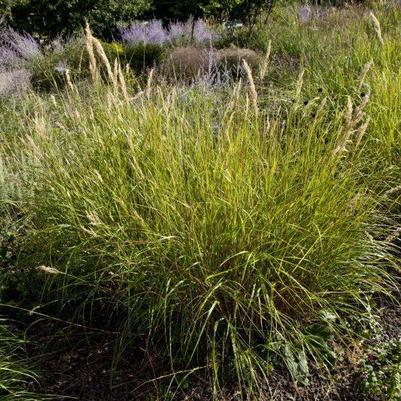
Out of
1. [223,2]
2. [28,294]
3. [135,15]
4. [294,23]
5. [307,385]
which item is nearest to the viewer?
[307,385]

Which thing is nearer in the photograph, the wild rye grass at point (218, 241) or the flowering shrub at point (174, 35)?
the wild rye grass at point (218, 241)

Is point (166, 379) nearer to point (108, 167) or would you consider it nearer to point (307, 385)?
point (307, 385)

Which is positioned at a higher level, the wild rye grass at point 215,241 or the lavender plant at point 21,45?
the wild rye grass at point 215,241

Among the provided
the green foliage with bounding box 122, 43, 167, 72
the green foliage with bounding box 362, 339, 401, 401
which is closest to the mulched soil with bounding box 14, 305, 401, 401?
the green foliage with bounding box 362, 339, 401, 401

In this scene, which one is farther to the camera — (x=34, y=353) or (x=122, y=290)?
(x=34, y=353)

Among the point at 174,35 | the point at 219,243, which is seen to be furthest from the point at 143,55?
the point at 219,243

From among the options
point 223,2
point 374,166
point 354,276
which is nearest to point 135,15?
point 223,2

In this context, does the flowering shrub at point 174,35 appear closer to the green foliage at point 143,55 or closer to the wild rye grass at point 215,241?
the green foliage at point 143,55

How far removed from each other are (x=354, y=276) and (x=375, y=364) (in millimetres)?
376

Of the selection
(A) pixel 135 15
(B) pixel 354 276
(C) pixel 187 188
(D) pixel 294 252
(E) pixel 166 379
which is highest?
(C) pixel 187 188

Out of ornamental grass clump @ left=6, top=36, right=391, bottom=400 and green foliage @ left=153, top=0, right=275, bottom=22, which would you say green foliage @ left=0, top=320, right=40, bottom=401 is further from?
green foliage @ left=153, top=0, right=275, bottom=22

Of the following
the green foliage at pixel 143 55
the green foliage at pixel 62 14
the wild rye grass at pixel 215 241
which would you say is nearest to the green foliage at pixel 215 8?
the green foliage at pixel 62 14

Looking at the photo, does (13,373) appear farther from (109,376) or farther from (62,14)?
(62,14)

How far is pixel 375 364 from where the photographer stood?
2516mm
